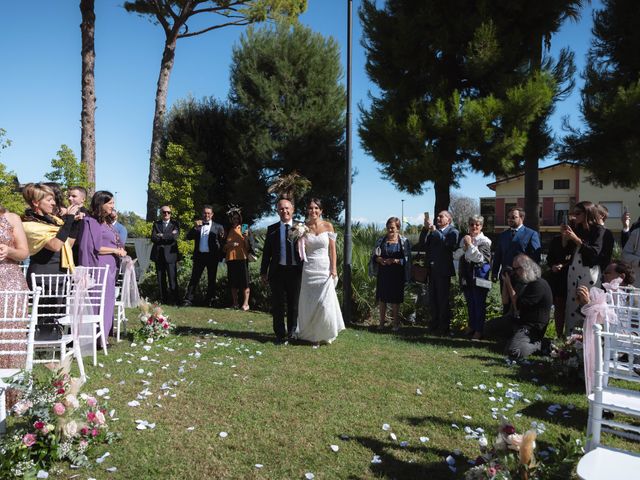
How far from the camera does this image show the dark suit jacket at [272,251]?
7.57 metres

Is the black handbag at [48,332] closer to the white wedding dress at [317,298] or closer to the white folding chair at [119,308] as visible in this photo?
the white folding chair at [119,308]

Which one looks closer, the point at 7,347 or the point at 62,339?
the point at 7,347

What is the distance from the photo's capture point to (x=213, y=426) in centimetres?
423

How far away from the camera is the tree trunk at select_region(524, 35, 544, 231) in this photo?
1509 centimetres

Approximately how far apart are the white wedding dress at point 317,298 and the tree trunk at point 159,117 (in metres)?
14.0

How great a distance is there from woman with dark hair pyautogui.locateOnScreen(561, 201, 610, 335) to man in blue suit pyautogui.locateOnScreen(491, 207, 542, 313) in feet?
1.96

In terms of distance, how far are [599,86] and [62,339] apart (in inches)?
649

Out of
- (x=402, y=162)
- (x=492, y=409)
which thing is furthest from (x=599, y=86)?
(x=492, y=409)

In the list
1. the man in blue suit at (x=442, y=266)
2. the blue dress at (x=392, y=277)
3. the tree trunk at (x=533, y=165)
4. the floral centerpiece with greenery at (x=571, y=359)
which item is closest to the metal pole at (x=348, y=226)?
the blue dress at (x=392, y=277)

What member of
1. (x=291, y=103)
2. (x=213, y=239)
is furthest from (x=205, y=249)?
(x=291, y=103)

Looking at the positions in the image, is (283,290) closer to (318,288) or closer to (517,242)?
(318,288)

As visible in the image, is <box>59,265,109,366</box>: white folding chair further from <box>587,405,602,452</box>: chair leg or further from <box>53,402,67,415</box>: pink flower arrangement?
<box>587,405,602,452</box>: chair leg

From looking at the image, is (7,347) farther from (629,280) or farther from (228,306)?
(228,306)

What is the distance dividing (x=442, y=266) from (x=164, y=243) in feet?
18.9
